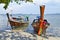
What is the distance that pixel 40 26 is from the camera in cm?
2044

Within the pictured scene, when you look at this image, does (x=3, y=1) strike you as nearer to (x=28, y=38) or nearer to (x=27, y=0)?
(x=27, y=0)

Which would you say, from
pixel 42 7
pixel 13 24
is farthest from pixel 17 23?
pixel 42 7

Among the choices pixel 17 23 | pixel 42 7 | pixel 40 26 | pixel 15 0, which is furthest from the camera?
pixel 17 23

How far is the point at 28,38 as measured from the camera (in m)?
15.8

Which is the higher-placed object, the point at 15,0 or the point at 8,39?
the point at 15,0

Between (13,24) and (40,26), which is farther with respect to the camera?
(13,24)

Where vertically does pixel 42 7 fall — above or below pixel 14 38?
above

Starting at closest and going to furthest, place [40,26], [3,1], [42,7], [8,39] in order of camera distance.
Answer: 1. [3,1]
2. [8,39]
3. [42,7]
4. [40,26]

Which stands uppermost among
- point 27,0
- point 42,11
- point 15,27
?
point 27,0

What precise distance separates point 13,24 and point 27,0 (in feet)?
56.8

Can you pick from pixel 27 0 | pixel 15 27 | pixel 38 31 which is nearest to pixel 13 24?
pixel 15 27

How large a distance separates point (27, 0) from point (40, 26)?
13.0 m

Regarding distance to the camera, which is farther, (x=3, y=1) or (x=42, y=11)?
(x=42, y=11)

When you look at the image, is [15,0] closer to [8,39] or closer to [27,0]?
[27,0]
